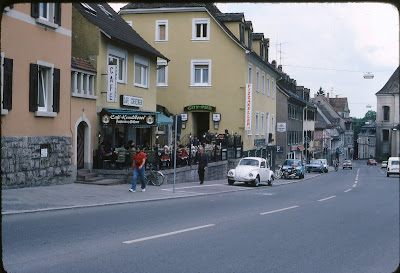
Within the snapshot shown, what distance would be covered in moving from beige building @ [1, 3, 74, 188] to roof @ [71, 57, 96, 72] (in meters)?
2.44

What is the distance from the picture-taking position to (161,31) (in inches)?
1594

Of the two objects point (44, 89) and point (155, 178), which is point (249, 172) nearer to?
point (155, 178)

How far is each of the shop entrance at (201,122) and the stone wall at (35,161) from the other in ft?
68.8

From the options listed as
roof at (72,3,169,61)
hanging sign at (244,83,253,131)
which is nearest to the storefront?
roof at (72,3,169,61)

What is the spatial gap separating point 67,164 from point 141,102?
965 cm

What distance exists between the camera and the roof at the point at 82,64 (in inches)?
860

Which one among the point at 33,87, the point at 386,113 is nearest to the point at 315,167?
the point at 386,113

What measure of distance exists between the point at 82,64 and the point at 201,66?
1890 cm

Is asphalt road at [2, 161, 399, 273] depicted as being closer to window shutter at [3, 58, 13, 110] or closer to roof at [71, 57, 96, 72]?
window shutter at [3, 58, 13, 110]

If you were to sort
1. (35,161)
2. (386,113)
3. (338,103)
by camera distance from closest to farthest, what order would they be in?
1. (35,161)
2. (386,113)
3. (338,103)

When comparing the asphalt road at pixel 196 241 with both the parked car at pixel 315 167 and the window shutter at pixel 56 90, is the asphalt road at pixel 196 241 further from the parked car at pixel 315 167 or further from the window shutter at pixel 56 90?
the parked car at pixel 315 167

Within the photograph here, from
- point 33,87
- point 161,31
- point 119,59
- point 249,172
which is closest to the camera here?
point 33,87

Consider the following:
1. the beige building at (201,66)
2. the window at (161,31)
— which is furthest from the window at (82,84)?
the window at (161,31)

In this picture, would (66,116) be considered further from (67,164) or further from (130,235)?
(130,235)
